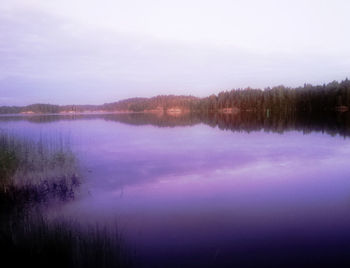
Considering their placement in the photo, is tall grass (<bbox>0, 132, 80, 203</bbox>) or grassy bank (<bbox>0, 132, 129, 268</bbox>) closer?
grassy bank (<bbox>0, 132, 129, 268</bbox>)

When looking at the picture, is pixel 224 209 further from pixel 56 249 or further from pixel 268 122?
pixel 268 122

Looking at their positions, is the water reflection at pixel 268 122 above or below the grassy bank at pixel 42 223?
above

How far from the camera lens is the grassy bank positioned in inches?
193

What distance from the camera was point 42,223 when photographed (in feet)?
19.0

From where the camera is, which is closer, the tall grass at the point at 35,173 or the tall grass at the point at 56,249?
the tall grass at the point at 56,249

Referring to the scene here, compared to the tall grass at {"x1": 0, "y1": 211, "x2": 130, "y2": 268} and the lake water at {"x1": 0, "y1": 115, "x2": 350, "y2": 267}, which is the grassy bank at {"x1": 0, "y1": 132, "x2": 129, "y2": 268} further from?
the lake water at {"x1": 0, "y1": 115, "x2": 350, "y2": 267}

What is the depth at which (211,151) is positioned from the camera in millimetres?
22344

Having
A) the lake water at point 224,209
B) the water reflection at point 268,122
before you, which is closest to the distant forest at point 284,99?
the water reflection at point 268,122

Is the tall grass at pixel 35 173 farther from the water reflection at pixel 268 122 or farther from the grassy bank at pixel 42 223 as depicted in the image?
the water reflection at pixel 268 122

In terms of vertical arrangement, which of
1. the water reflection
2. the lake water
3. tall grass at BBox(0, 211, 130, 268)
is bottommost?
the lake water

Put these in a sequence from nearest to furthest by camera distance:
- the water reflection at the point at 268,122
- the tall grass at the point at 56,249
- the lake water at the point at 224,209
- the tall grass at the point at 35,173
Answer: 1. the tall grass at the point at 56,249
2. the lake water at the point at 224,209
3. the tall grass at the point at 35,173
4. the water reflection at the point at 268,122

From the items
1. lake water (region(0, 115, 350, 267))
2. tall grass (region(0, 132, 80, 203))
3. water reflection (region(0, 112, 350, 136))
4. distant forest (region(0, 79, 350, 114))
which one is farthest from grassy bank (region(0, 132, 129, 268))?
distant forest (region(0, 79, 350, 114))

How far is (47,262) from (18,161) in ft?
25.5

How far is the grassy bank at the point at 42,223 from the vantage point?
4914mm
